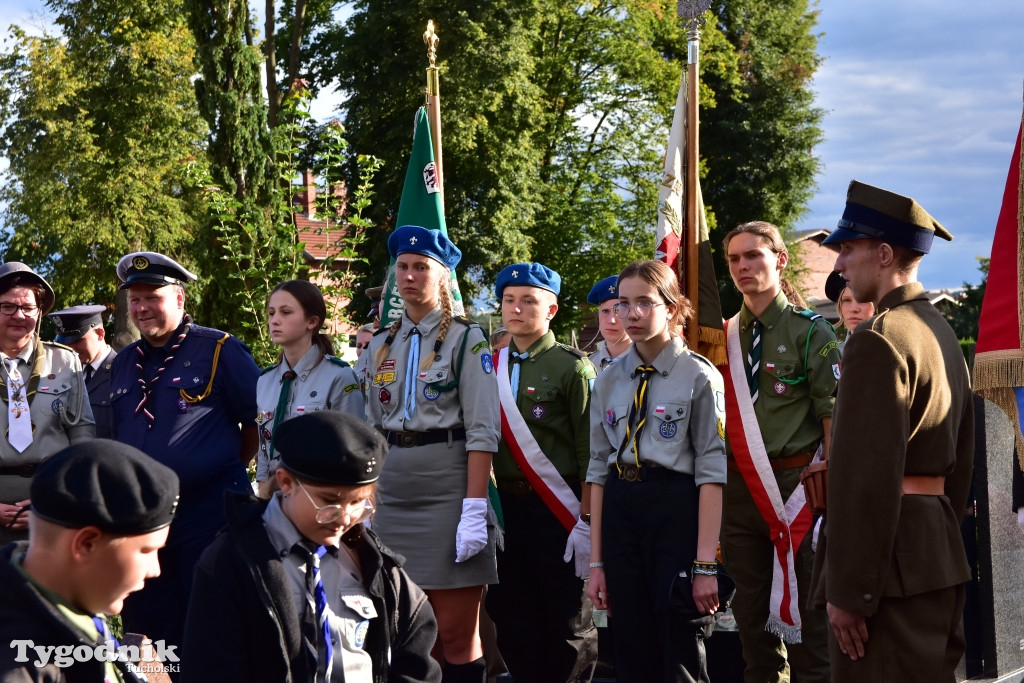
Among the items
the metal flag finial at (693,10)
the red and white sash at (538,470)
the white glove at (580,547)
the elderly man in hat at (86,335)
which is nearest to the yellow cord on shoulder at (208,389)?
the red and white sash at (538,470)

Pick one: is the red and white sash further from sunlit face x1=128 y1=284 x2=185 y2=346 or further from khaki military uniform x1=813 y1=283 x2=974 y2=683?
khaki military uniform x1=813 y1=283 x2=974 y2=683

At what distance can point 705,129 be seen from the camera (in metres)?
35.7

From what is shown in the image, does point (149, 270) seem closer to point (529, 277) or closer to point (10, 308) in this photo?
point (10, 308)

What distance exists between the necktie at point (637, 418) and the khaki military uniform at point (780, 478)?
1012 millimetres

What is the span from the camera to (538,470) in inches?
225

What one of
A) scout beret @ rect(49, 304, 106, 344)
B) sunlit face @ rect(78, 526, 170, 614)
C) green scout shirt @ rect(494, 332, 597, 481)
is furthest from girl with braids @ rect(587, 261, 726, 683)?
scout beret @ rect(49, 304, 106, 344)

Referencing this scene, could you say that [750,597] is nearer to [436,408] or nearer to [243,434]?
[436,408]

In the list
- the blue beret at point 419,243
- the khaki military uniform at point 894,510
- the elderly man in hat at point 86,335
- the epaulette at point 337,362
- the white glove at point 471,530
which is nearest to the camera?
the khaki military uniform at point 894,510

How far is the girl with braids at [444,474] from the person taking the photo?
4680mm

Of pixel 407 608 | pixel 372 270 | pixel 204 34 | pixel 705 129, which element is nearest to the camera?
pixel 407 608

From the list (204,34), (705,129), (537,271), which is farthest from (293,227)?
(705,129)

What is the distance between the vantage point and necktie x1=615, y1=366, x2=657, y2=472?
168 inches

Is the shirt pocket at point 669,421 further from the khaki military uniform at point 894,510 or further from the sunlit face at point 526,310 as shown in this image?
the sunlit face at point 526,310

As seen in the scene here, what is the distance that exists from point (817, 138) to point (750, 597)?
108 ft
